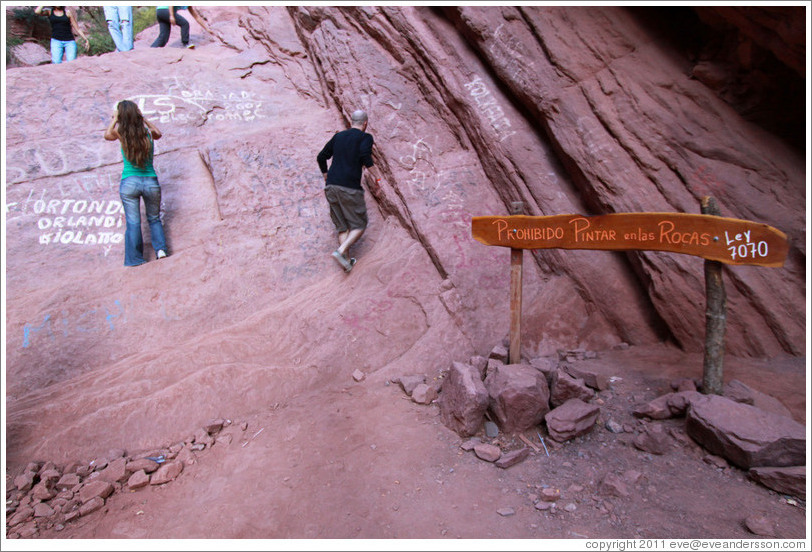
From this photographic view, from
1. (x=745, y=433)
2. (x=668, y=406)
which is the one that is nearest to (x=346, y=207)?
(x=668, y=406)

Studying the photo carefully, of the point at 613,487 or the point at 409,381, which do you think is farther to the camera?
the point at 409,381

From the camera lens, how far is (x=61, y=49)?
7.62m

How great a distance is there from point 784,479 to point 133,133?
20.7 feet

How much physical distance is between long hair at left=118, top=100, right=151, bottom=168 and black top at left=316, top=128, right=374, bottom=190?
2.05 metres

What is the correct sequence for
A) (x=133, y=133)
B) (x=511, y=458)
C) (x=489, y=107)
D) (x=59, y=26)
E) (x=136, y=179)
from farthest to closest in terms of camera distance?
(x=59, y=26) → (x=489, y=107) → (x=136, y=179) → (x=133, y=133) → (x=511, y=458)

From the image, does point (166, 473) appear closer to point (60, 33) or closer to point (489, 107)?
point (489, 107)

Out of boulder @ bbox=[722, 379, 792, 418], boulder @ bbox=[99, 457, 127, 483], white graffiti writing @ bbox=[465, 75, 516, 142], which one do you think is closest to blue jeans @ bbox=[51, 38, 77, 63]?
white graffiti writing @ bbox=[465, 75, 516, 142]

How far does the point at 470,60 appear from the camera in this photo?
5777mm

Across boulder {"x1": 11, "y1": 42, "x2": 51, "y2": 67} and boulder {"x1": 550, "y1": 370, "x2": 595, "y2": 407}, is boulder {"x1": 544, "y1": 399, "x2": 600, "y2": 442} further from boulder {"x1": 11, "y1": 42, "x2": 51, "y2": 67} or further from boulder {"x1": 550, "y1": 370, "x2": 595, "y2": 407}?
boulder {"x1": 11, "y1": 42, "x2": 51, "y2": 67}

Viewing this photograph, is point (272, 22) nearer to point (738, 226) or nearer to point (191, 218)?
point (191, 218)

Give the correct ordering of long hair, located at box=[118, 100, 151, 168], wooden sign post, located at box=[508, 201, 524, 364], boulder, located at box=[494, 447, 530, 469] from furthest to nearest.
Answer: long hair, located at box=[118, 100, 151, 168] → wooden sign post, located at box=[508, 201, 524, 364] → boulder, located at box=[494, 447, 530, 469]

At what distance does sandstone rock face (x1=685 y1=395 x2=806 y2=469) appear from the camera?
2803 mm

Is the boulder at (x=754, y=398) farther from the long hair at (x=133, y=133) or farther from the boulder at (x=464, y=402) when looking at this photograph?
the long hair at (x=133, y=133)

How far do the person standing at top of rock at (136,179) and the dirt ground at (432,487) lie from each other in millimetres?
2625
